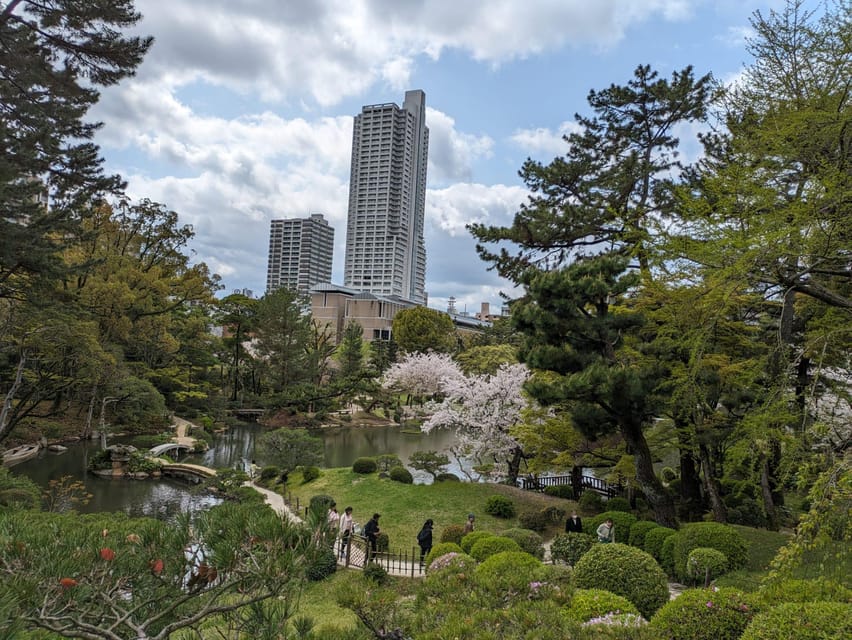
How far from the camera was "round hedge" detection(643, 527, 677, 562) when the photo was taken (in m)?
8.30

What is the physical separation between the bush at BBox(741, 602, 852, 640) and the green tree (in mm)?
35979

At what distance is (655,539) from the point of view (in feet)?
27.6

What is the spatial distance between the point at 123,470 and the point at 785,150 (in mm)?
20128

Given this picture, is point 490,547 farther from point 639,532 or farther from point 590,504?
point 590,504

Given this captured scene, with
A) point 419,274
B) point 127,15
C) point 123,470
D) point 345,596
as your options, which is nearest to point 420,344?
point 123,470

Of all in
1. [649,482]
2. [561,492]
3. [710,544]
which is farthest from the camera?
[561,492]

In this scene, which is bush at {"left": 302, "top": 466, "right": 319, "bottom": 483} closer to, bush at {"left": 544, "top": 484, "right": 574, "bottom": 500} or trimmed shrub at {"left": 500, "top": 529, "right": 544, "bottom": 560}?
bush at {"left": 544, "top": 484, "right": 574, "bottom": 500}

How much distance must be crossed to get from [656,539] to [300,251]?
90.0 m

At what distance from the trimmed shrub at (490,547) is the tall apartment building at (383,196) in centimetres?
7232

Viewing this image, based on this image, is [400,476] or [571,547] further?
[400,476]

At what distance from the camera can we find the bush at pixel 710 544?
24.1 ft

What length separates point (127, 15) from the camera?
8227 millimetres

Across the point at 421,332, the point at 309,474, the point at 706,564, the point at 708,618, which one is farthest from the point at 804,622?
the point at 421,332

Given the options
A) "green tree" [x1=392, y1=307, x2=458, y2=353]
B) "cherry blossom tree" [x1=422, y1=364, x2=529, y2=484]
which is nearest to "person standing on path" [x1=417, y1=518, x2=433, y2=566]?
"cherry blossom tree" [x1=422, y1=364, x2=529, y2=484]
